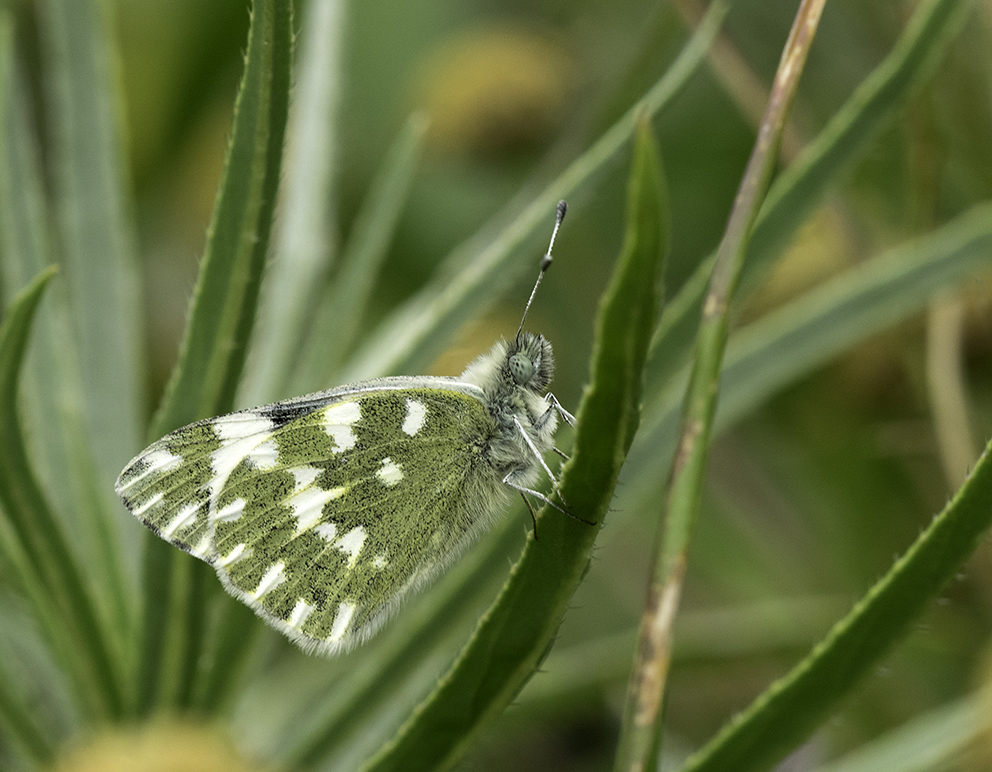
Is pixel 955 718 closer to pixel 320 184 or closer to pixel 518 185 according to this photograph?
pixel 320 184

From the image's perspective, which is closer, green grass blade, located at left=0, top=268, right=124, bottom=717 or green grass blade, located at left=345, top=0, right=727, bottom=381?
green grass blade, located at left=0, top=268, right=124, bottom=717

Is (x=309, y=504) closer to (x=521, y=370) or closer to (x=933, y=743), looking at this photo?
(x=521, y=370)

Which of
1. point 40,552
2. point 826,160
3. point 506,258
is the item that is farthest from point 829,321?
point 40,552

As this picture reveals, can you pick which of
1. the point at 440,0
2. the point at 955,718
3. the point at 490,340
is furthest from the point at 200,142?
the point at 955,718

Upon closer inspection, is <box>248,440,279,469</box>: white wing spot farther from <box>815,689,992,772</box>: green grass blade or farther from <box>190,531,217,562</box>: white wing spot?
<box>815,689,992,772</box>: green grass blade

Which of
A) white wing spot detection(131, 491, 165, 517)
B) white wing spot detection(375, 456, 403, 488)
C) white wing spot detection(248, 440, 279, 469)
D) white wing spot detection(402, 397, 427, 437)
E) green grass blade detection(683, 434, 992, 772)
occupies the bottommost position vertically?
green grass blade detection(683, 434, 992, 772)

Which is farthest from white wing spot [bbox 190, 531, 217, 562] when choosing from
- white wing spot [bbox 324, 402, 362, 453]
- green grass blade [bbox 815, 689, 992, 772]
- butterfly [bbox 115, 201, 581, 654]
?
green grass blade [bbox 815, 689, 992, 772]
